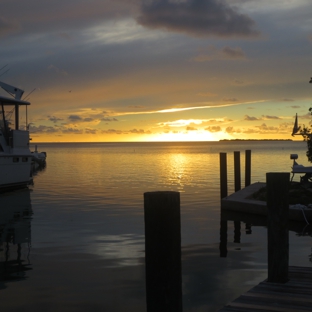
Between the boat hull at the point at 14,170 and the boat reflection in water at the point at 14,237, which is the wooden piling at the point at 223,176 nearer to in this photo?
the boat reflection in water at the point at 14,237

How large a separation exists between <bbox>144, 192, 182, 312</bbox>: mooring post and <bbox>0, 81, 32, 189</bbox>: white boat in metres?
24.7

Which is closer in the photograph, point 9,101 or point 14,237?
point 14,237

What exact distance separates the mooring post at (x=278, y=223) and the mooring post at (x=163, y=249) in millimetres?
2996

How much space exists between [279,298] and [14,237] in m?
11.5

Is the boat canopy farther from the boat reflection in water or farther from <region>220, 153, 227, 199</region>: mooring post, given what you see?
<region>220, 153, 227, 199</region>: mooring post

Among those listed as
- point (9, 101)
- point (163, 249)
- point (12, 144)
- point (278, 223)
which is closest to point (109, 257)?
point (278, 223)

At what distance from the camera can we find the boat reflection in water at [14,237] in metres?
11.5

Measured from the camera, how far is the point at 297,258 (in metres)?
12.8

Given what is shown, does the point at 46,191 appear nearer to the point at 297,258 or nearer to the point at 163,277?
the point at 297,258

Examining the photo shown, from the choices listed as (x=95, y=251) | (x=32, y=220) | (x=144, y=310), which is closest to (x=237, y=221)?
(x=95, y=251)

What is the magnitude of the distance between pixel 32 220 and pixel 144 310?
12.3 metres

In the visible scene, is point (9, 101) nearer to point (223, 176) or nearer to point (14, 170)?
point (14, 170)

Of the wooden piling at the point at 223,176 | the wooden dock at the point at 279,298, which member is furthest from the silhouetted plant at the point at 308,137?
the wooden dock at the point at 279,298

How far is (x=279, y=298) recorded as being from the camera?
6676 mm
